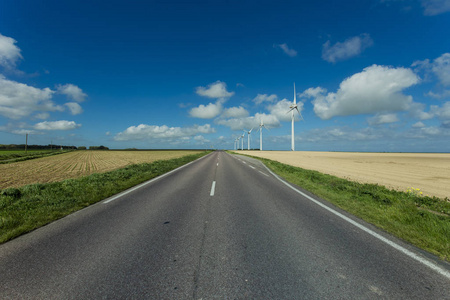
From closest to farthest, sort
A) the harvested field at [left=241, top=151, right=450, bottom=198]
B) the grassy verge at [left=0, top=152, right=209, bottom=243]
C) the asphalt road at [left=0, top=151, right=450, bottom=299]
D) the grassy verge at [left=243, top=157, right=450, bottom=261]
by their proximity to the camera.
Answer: the asphalt road at [left=0, top=151, right=450, bottom=299]
the grassy verge at [left=243, top=157, right=450, bottom=261]
the grassy verge at [left=0, top=152, right=209, bottom=243]
the harvested field at [left=241, top=151, right=450, bottom=198]

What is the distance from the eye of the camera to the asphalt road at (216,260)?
8.66 feet

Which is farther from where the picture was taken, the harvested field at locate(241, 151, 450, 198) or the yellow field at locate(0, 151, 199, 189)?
the yellow field at locate(0, 151, 199, 189)

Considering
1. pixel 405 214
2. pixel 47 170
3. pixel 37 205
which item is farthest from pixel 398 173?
pixel 47 170

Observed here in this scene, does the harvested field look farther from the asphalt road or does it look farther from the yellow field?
the yellow field

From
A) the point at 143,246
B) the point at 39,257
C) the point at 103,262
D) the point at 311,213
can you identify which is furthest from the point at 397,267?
the point at 39,257

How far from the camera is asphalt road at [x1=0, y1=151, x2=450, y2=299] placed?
2.64 meters

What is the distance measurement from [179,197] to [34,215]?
420cm

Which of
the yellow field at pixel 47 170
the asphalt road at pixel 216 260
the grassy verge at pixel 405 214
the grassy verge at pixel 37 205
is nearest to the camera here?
the asphalt road at pixel 216 260

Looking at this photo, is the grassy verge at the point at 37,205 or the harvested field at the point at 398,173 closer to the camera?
the grassy verge at the point at 37,205

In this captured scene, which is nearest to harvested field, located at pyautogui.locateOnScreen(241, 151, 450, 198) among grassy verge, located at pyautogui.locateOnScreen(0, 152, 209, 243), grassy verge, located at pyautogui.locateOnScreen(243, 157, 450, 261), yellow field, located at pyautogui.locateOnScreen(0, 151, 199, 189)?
grassy verge, located at pyautogui.locateOnScreen(243, 157, 450, 261)

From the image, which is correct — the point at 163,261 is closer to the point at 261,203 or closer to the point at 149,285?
the point at 149,285

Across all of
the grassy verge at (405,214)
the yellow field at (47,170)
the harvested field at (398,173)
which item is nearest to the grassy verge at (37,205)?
the yellow field at (47,170)

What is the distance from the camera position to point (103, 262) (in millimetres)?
3314

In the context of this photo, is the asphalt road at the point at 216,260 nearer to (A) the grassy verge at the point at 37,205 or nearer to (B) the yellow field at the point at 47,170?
(A) the grassy verge at the point at 37,205
